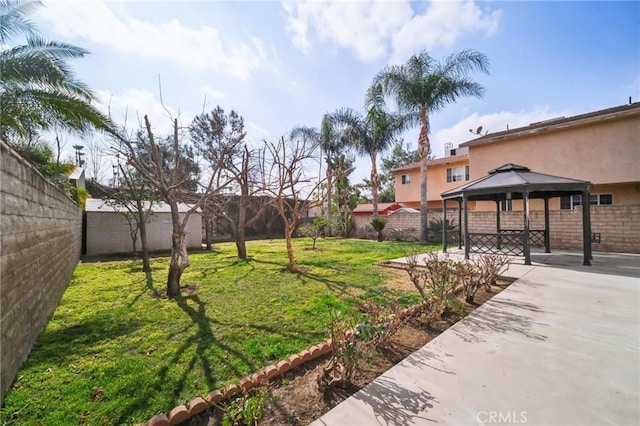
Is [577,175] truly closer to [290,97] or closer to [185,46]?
[290,97]

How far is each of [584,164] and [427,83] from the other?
881 cm

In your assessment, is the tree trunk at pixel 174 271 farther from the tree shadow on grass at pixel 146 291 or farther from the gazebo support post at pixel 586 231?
the gazebo support post at pixel 586 231

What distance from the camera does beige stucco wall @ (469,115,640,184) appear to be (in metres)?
12.2

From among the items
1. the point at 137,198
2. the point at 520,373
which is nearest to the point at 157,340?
the point at 520,373

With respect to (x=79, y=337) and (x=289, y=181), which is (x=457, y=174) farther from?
(x=79, y=337)

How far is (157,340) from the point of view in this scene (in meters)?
3.41

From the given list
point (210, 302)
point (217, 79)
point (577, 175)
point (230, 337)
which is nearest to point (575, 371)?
point (230, 337)

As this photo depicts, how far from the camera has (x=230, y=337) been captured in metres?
3.44

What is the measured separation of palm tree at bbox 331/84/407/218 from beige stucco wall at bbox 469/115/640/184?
627 centimetres

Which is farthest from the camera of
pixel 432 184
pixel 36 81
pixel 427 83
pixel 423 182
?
pixel 432 184

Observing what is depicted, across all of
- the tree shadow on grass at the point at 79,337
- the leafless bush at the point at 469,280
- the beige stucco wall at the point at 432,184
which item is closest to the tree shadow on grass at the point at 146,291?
the tree shadow on grass at the point at 79,337

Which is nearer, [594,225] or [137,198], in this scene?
[137,198]

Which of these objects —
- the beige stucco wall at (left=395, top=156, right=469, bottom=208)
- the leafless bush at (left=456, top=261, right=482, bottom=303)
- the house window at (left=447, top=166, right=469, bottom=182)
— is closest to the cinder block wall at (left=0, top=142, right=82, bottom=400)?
the leafless bush at (left=456, top=261, right=482, bottom=303)

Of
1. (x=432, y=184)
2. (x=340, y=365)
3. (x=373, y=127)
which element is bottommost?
(x=340, y=365)
